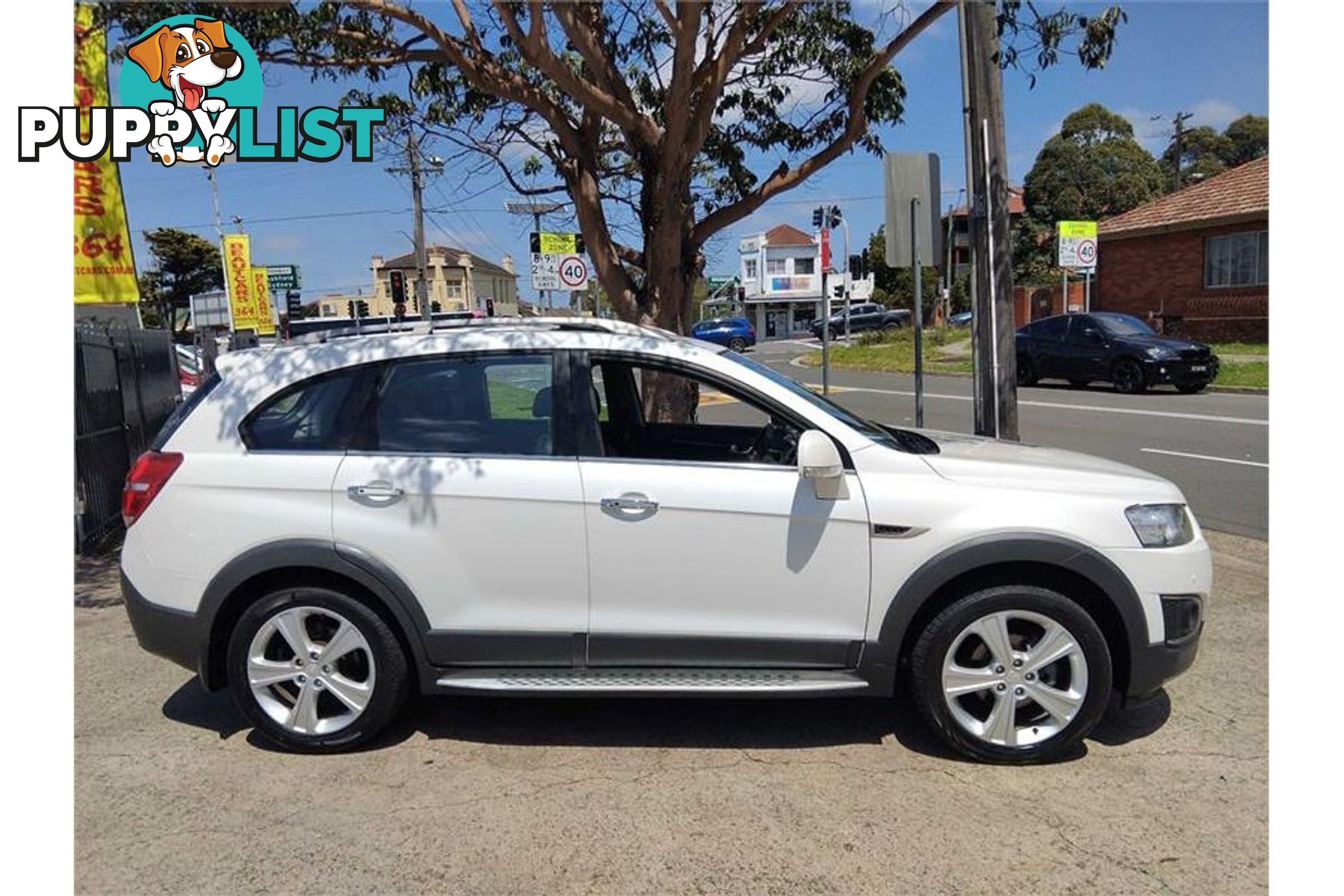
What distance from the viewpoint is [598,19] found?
25.5 ft

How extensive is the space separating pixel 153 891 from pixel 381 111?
6.94 meters

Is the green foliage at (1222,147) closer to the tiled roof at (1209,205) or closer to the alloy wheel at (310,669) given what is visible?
the tiled roof at (1209,205)

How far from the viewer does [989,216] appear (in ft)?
21.6

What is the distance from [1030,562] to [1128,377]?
52.4ft

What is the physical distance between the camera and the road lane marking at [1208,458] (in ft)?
32.9

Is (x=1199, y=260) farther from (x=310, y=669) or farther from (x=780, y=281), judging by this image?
(x=780, y=281)

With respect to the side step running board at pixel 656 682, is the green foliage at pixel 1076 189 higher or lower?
higher

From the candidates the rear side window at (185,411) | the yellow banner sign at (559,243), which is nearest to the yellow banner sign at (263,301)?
the yellow banner sign at (559,243)

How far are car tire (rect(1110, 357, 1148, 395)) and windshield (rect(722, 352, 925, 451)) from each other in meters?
15.4

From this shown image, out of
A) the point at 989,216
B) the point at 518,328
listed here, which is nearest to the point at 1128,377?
the point at 989,216

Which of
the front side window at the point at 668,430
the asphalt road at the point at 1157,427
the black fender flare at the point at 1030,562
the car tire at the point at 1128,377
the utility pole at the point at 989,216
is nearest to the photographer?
the black fender flare at the point at 1030,562

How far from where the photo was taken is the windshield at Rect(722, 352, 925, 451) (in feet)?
12.6

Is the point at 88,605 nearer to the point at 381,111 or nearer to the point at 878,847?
the point at 381,111

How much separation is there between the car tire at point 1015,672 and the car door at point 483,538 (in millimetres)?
1427
